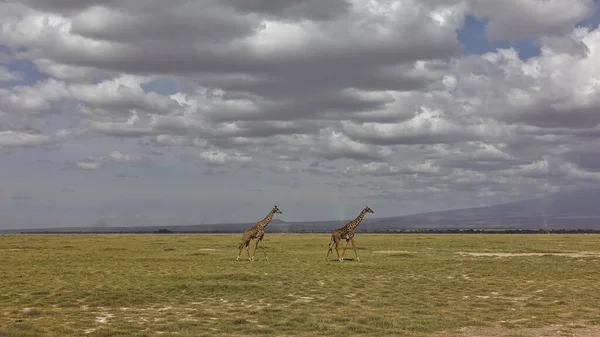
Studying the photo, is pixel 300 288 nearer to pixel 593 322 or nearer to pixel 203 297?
pixel 203 297

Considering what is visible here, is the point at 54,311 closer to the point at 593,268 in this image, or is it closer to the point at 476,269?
the point at 476,269

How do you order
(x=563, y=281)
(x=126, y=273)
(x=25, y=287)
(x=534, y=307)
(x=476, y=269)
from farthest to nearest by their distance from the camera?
1. (x=476, y=269)
2. (x=126, y=273)
3. (x=563, y=281)
4. (x=25, y=287)
5. (x=534, y=307)

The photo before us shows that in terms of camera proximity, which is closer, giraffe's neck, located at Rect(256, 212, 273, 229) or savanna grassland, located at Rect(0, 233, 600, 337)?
savanna grassland, located at Rect(0, 233, 600, 337)

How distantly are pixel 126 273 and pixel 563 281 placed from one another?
1002 inches

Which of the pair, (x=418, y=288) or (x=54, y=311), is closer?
(x=54, y=311)

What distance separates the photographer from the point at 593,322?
18.8 metres

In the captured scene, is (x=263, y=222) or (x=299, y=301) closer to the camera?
(x=299, y=301)

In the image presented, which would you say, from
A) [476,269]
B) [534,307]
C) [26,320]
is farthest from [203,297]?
[476,269]

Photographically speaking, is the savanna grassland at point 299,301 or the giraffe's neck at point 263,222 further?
the giraffe's neck at point 263,222

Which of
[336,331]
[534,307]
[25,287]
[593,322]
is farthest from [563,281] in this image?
[25,287]

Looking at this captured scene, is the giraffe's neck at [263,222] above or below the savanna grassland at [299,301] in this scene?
above

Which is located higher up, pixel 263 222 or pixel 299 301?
pixel 263 222

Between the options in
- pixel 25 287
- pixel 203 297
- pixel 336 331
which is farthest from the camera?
pixel 25 287

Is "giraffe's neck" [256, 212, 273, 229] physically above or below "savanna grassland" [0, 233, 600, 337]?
above
